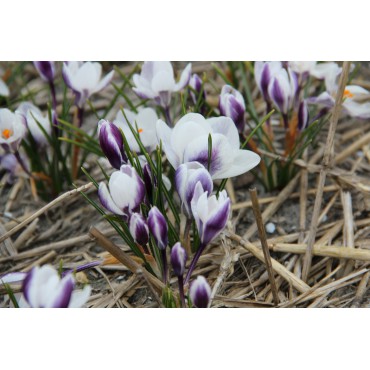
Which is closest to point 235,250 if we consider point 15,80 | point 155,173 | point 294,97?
point 155,173

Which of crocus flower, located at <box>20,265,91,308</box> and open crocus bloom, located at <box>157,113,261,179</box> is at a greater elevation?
open crocus bloom, located at <box>157,113,261,179</box>

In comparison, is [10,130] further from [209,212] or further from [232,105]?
[209,212]

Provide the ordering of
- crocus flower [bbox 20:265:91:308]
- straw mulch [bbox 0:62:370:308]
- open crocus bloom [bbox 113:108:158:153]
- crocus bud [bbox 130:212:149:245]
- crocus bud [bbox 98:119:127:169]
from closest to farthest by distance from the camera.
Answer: crocus flower [bbox 20:265:91:308] < crocus bud [bbox 130:212:149:245] < crocus bud [bbox 98:119:127:169] < straw mulch [bbox 0:62:370:308] < open crocus bloom [bbox 113:108:158:153]

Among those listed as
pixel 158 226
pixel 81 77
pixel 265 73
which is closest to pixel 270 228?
pixel 265 73

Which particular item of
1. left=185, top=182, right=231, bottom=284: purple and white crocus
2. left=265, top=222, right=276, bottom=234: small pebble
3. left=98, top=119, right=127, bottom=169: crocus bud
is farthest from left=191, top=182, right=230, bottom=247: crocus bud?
left=265, top=222, right=276, bottom=234: small pebble

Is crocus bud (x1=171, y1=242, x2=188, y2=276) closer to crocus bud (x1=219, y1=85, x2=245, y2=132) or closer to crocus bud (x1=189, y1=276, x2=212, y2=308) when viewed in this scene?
crocus bud (x1=189, y1=276, x2=212, y2=308)

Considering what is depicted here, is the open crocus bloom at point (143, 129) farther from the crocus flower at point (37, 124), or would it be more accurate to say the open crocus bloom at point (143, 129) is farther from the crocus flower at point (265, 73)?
the crocus flower at point (265, 73)
